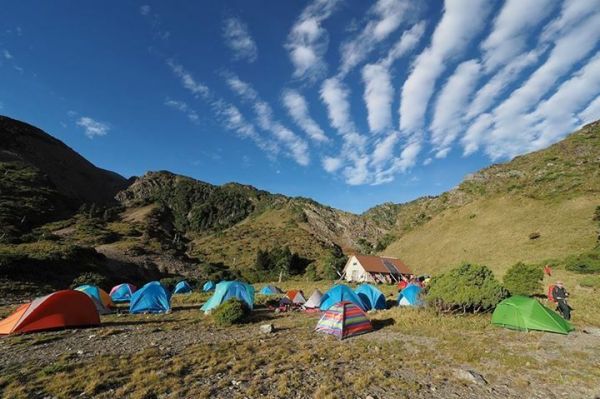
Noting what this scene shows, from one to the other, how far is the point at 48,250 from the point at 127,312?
83.1 feet

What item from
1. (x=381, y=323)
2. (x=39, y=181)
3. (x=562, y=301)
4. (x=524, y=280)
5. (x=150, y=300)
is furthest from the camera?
(x=39, y=181)

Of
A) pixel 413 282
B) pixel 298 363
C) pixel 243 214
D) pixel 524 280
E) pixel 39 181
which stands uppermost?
pixel 243 214

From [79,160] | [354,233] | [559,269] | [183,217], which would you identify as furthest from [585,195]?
[79,160]

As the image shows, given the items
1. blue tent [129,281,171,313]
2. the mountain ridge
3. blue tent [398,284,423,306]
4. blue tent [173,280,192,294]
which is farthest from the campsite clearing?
the mountain ridge

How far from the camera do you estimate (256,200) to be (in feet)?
513

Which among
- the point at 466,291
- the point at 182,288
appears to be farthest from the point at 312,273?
the point at 466,291

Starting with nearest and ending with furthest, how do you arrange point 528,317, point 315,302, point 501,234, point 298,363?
point 298,363, point 528,317, point 315,302, point 501,234

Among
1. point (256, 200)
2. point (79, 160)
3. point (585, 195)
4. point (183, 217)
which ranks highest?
point (79, 160)

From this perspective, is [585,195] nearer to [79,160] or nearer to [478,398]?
[478,398]

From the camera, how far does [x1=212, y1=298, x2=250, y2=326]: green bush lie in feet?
56.4

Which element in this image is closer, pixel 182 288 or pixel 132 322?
pixel 132 322

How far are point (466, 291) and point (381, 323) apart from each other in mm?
5062

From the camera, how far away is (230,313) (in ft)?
57.1

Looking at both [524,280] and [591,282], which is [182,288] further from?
[591,282]
